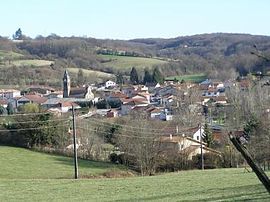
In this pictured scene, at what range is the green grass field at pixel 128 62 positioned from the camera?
144 m

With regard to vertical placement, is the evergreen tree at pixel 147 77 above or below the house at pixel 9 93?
above

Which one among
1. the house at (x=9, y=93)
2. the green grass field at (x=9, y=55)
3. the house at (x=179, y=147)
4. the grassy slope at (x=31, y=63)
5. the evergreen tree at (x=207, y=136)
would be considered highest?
the green grass field at (x=9, y=55)

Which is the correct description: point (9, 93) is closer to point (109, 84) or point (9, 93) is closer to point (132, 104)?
point (132, 104)

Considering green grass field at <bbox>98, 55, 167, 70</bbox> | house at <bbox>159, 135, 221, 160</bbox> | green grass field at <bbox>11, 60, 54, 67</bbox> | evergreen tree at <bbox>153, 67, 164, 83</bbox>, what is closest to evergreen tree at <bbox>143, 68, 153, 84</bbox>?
evergreen tree at <bbox>153, 67, 164, 83</bbox>

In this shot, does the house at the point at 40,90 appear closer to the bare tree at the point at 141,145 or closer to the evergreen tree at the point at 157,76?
the evergreen tree at the point at 157,76

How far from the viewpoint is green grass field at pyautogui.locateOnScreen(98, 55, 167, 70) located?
144 m

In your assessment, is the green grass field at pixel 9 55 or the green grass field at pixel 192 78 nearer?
Result: the green grass field at pixel 192 78

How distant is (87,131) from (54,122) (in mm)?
3021

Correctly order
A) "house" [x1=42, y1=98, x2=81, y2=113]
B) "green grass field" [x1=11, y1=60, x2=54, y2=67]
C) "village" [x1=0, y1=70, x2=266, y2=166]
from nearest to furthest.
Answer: "village" [x1=0, y1=70, x2=266, y2=166] < "house" [x1=42, y1=98, x2=81, y2=113] < "green grass field" [x1=11, y1=60, x2=54, y2=67]

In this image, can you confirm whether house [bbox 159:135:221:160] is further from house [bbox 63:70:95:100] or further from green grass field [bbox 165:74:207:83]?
green grass field [bbox 165:74:207:83]

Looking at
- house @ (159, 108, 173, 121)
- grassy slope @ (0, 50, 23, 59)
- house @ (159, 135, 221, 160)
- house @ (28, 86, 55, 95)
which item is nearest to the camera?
house @ (159, 135, 221, 160)

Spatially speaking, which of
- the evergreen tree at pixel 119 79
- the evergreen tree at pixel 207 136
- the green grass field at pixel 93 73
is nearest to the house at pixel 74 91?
the green grass field at pixel 93 73

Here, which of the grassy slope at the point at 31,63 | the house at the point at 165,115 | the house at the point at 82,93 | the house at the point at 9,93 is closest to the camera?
the house at the point at 165,115

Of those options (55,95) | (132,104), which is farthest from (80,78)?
(132,104)
